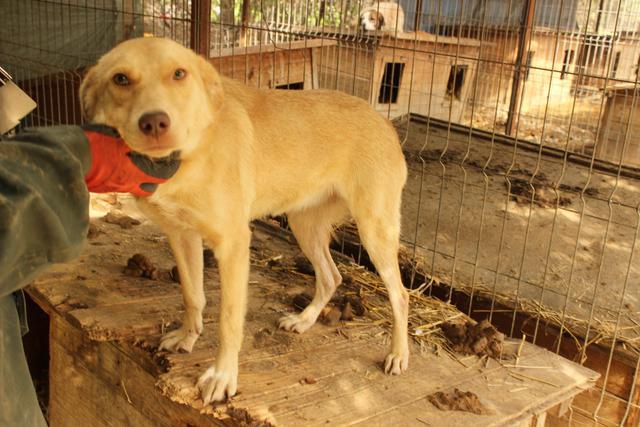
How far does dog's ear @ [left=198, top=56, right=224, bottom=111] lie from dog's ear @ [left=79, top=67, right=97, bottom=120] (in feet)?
1.27

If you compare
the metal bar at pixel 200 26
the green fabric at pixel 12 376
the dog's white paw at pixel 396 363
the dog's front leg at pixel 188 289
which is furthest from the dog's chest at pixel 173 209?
the metal bar at pixel 200 26

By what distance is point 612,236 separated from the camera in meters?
4.58

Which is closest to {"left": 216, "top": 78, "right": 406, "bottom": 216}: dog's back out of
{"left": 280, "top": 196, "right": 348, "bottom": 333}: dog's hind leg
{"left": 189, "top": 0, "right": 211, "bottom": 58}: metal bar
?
{"left": 280, "top": 196, "right": 348, "bottom": 333}: dog's hind leg

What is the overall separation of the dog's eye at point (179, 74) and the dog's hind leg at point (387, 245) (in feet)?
3.83

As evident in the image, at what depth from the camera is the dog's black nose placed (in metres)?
1.97

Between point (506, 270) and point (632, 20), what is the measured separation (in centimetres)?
784

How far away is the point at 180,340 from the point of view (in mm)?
2965

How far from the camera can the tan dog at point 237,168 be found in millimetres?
2166

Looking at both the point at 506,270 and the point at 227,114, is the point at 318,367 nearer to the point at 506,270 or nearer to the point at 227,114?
the point at 227,114

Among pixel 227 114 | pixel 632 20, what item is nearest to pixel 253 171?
pixel 227 114

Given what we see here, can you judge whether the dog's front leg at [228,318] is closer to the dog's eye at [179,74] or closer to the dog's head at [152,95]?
the dog's head at [152,95]

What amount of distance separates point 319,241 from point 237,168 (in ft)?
3.28

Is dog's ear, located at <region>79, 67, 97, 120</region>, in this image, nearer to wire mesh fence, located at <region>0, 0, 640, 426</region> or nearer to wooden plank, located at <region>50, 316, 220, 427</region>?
wooden plank, located at <region>50, 316, 220, 427</region>

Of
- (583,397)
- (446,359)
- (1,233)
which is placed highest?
(1,233)
